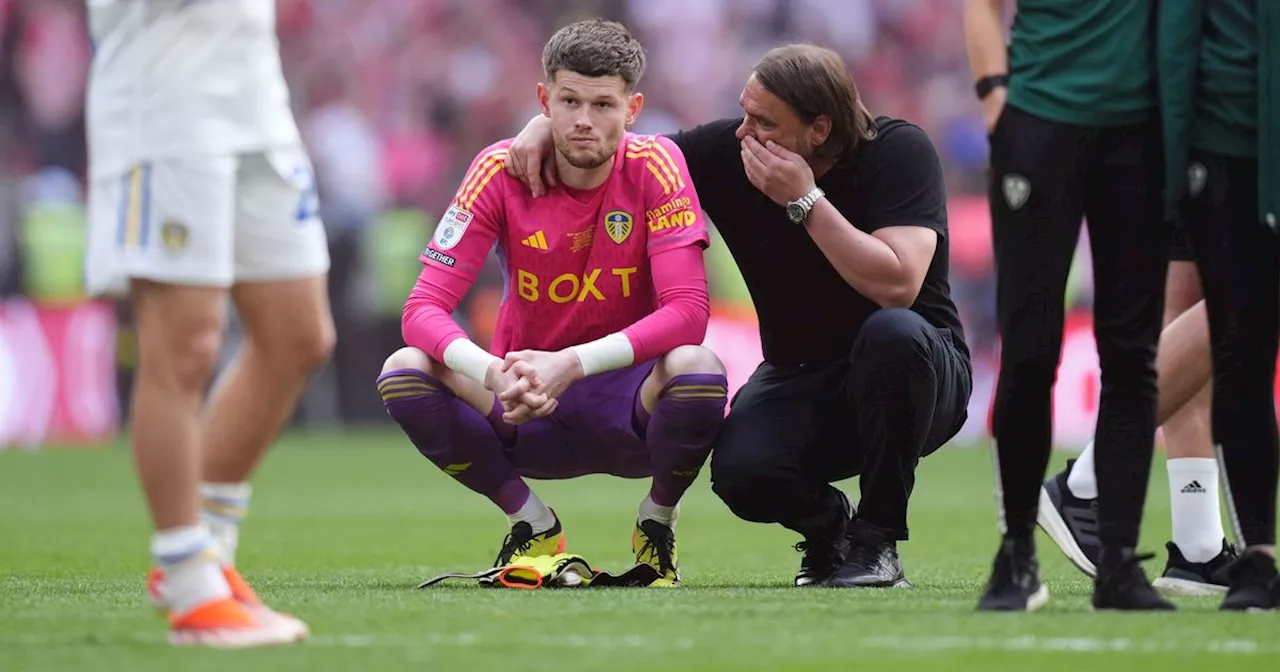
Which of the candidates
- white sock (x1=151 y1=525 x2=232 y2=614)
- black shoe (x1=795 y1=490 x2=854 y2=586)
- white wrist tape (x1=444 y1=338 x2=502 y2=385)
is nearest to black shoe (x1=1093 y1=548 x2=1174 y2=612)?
black shoe (x1=795 y1=490 x2=854 y2=586)

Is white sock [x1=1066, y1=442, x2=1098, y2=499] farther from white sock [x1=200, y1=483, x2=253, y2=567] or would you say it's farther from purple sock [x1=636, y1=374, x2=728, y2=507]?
white sock [x1=200, y1=483, x2=253, y2=567]

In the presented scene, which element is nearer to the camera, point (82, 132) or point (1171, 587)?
point (1171, 587)

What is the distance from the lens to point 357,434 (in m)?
16.1

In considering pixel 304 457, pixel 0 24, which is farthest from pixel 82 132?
pixel 304 457

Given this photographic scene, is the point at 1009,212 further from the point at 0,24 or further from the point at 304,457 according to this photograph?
the point at 0,24

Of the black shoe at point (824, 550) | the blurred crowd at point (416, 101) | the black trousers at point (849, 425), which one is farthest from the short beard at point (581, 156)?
the blurred crowd at point (416, 101)

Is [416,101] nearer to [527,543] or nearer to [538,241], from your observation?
[538,241]

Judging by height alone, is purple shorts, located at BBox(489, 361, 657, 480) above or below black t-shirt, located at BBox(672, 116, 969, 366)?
below

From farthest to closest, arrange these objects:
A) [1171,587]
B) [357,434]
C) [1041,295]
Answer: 1. [357,434]
2. [1171,587]
3. [1041,295]

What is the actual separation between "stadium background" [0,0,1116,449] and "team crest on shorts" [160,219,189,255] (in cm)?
1009

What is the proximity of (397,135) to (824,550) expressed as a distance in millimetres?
13115

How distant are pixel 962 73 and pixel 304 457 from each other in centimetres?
901

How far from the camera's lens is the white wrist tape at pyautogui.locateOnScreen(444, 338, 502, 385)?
557 centimetres

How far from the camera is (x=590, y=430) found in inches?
235
